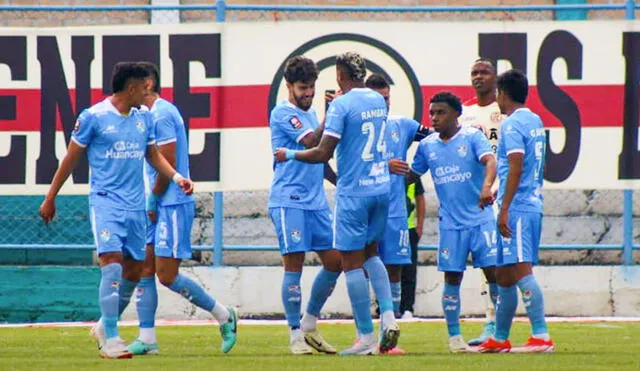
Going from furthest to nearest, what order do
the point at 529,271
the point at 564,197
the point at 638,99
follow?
the point at 564,197, the point at 638,99, the point at 529,271

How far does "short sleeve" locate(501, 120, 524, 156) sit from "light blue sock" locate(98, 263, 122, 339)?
2.95 m

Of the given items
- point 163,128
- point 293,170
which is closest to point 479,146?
point 293,170

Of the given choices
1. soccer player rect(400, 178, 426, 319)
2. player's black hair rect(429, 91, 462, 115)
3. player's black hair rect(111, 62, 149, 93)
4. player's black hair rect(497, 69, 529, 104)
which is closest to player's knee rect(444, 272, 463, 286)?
player's black hair rect(429, 91, 462, 115)

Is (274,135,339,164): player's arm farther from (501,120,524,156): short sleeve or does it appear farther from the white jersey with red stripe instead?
the white jersey with red stripe

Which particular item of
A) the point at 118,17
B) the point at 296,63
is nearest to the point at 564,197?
the point at 118,17

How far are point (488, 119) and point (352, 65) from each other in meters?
2.59

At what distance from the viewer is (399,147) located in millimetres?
13742

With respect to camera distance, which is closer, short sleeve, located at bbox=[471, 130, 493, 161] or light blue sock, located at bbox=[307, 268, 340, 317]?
short sleeve, located at bbox=[471, 130, 493, 161]

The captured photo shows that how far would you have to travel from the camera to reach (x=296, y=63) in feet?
40.8

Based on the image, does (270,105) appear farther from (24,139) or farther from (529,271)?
(529,271)

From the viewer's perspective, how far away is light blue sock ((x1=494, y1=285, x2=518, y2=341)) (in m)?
12.3

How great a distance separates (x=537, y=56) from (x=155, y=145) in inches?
241

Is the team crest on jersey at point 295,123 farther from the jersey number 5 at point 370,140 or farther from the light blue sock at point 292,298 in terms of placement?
the light blue sock at point 292,298

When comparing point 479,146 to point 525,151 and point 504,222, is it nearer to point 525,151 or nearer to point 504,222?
point 525,151
